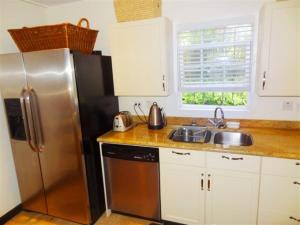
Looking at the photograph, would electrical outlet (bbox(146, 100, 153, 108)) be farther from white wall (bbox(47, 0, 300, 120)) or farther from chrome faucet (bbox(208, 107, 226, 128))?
chrome faucet (bbox(208, 107, 226, 128))

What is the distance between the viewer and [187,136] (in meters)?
2.23

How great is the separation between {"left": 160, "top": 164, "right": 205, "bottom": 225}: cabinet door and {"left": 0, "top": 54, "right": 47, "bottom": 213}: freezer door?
1306 mm

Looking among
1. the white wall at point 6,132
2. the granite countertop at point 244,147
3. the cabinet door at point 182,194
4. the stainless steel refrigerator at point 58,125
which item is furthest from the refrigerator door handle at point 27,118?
the cabinet door at point 182,194

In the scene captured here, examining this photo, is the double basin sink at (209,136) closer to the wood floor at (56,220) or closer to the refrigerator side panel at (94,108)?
the refrigerator side panel at (94,108)

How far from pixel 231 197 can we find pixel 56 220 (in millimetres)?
1841

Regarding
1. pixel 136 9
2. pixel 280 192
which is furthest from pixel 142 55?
pixel 280 192

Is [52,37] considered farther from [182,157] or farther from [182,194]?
[182,194]

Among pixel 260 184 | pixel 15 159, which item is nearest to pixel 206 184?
pixel 260 184

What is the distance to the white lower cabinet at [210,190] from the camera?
1672 millimetres

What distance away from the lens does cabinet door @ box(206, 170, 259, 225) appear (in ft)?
5.48

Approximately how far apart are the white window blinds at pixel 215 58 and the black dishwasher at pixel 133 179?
96 centimetres

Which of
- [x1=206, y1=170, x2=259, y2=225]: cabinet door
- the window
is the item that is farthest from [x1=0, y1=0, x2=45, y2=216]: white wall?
[x1=206, y1=170, x2=259, y2=225]: cabinet door

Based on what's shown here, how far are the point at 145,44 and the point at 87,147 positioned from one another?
3.79 ft

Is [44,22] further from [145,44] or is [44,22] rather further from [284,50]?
[284,50]
